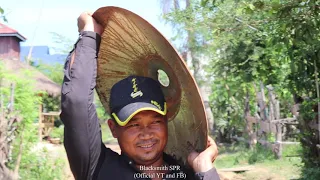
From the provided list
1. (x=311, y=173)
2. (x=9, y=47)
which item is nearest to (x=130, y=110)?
(x=311, y=173)

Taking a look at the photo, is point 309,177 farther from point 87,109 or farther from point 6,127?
point 87,109

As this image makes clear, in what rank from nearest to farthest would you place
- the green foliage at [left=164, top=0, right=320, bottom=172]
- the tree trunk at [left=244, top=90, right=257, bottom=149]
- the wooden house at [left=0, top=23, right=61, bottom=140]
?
the green foliage at [left=164, top=0, right=320, bottom=172], the wooden house at [left=0, top=23, right=61, bottom=140], the tree trunk at [left=244, top=90, right=257, bottom=149]

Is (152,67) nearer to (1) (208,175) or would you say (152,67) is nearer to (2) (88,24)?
(2) (88,24)

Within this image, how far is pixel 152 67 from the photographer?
1.79m

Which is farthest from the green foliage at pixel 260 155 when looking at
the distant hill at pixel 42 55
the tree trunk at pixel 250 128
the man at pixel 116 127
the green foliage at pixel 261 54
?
the distant hill at pixel 42 55

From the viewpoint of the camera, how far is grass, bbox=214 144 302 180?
8.45 m

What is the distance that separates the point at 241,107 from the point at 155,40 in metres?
12.2

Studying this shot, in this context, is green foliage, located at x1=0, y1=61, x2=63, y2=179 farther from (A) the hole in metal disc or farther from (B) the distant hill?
(B) the distant hill

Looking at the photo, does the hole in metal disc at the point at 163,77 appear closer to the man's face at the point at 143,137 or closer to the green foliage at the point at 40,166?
the man's face at the point at 143,137

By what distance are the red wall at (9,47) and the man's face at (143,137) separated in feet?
31.6

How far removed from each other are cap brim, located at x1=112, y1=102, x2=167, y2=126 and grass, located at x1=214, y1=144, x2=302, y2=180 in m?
6.21

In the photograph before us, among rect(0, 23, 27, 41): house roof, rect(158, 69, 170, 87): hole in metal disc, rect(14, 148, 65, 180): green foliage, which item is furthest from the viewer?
rect(0, 23, 27, 41): house roof

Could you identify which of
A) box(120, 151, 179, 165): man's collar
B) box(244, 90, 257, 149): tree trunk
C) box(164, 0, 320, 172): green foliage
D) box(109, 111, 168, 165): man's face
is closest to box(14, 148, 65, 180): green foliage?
box(164, 0, 320, 172): green foliage

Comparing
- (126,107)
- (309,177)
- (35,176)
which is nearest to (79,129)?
(126,107)
